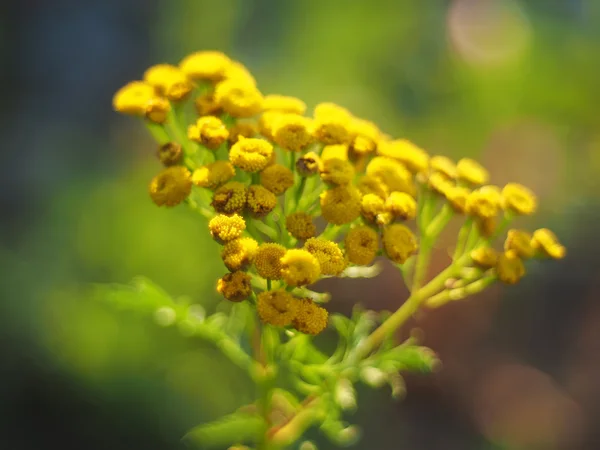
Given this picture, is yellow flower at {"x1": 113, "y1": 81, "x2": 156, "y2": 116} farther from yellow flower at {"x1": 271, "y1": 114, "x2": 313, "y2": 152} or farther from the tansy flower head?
the tansy flower head

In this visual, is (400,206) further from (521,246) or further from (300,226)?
(521,246)

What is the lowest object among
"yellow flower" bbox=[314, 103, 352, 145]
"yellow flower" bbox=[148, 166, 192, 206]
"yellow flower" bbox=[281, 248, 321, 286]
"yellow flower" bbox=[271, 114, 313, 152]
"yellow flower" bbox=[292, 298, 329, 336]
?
"yellow flower" bbox=[292, 298, 329, 336]

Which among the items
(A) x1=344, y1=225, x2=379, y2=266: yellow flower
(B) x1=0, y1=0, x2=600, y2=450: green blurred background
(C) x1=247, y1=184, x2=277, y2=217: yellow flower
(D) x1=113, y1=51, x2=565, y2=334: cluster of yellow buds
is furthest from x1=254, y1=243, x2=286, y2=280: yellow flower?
(B) x1=0, y1=0, x2=600, y2=450: green blurred background

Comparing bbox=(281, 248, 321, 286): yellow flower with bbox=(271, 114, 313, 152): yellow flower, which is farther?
bbox=(271, 114, 313, 152): yellow flower

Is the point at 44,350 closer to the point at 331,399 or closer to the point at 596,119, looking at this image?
the point at 331,399

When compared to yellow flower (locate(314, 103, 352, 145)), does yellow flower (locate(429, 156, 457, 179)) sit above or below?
above

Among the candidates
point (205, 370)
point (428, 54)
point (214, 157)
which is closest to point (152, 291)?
point (214, 157)

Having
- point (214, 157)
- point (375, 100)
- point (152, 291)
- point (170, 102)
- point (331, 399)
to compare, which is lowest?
point (331, 399)
